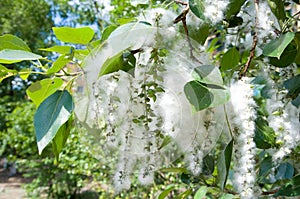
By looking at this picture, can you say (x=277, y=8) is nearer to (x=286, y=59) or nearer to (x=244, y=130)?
(x=286, y=59)

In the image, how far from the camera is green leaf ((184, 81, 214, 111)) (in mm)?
302

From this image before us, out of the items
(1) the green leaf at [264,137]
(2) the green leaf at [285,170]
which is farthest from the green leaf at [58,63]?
(2) the green leaf at [285,170]

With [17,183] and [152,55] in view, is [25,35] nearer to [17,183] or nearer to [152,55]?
[17,183]

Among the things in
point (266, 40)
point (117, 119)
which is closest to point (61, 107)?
point (117, 119)

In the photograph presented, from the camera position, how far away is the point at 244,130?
36cm

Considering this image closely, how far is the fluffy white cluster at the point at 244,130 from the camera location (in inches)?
13.9

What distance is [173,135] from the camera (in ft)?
1.31

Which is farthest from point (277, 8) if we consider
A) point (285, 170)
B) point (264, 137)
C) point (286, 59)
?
point (285, 170)

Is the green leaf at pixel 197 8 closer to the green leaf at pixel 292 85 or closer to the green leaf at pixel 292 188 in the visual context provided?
the green leaf at pixel 292 85

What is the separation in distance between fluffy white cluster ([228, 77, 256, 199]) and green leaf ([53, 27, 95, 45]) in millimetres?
165

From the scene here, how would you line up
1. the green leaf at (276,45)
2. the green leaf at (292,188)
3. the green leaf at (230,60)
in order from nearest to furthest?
the green leaf at (276,45), the green leaf at (292,188), the green leaf at (230,60)

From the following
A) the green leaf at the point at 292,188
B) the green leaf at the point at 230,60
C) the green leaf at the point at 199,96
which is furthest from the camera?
the green leaf at the point at 230,60

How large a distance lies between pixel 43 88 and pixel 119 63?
11 cm

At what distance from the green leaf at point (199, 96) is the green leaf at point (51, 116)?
119 mm
